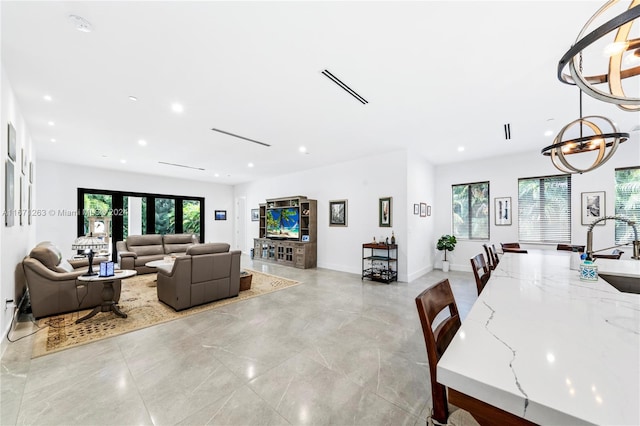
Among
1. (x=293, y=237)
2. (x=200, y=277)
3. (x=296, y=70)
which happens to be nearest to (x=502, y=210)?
(x=293, y=237)

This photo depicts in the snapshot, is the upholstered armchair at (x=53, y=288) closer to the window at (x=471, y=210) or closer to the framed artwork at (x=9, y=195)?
the framed artwork at (x=9, y=195)

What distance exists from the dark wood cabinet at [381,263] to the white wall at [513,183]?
1.98 meters

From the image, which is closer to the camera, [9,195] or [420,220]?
[9,195]

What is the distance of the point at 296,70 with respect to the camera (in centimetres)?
267

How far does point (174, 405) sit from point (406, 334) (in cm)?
234

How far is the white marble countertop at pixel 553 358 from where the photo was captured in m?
0.58

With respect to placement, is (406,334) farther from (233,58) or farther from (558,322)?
(233,58)

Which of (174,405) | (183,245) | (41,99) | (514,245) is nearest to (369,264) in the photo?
(514,245)

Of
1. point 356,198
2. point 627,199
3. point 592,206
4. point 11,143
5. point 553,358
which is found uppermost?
point 11,143

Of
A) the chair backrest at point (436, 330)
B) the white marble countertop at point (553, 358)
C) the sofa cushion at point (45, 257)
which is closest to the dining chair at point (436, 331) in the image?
the chair backrest at point (436, 330)

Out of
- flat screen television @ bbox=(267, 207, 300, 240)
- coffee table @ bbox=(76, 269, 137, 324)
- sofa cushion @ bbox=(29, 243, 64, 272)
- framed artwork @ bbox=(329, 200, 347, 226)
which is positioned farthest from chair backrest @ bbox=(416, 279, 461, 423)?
flat screen television @ bbox=(267, 207, 300, 240)

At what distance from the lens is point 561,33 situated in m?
2.12

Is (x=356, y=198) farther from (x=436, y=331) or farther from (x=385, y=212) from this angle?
(x=436, y=331)

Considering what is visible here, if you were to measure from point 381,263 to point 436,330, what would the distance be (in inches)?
189
